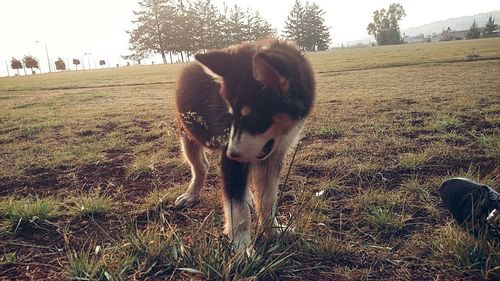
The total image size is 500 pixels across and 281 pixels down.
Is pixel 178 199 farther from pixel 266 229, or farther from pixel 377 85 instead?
pixel 377 85

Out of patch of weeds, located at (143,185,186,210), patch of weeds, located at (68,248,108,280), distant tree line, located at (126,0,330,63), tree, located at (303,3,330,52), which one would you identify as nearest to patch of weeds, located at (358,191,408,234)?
patch of weeds, located at (143,185,186,210)

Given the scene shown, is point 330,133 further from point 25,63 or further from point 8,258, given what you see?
point 25,63

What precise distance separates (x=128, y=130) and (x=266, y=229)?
16.0 feet

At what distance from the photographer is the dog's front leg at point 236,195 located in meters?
2.60

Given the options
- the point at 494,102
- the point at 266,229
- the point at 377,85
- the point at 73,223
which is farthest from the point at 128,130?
the point at 377,85

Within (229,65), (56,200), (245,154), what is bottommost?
(56,200)

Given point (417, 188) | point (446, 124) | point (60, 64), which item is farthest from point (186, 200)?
point (60, 64)

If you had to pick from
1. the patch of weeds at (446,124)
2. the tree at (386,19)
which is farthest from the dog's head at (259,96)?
the tree at (386,19)

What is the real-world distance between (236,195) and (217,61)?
39.1 inches

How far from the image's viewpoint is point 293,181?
3.80 meters

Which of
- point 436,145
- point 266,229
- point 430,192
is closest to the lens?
point 266,229

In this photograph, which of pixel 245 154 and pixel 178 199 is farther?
pixel 178 199

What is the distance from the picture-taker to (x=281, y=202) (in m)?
3.34

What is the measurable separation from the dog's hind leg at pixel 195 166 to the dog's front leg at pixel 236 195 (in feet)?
2.79
